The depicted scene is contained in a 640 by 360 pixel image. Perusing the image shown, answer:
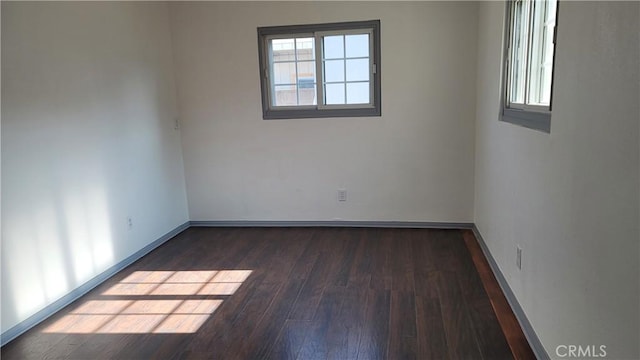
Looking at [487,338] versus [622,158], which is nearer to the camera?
[622,158]

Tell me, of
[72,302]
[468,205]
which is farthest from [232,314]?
[468,205]

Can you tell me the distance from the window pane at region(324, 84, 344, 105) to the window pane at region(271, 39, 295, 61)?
0.49 metres

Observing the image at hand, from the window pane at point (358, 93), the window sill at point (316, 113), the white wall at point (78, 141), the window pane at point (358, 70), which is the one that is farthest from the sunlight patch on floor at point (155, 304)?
the window pane at point (358, 70)

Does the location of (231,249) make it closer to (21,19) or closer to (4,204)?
(4,204)

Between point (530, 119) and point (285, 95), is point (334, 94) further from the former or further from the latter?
point (530, 119)

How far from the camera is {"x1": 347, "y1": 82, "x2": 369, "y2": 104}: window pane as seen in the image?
409 centimetres

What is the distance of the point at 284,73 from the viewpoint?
4.24m

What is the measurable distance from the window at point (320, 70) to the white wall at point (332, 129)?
84mm

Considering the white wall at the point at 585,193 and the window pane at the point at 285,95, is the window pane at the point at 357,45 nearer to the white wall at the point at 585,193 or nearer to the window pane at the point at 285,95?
the window pane at the point at 285,95

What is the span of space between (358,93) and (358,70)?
22 cm

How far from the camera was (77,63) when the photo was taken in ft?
9.75

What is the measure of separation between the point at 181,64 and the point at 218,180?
1.27 m

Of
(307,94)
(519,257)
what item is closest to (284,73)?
(307,94)

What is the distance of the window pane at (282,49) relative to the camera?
4176mm
